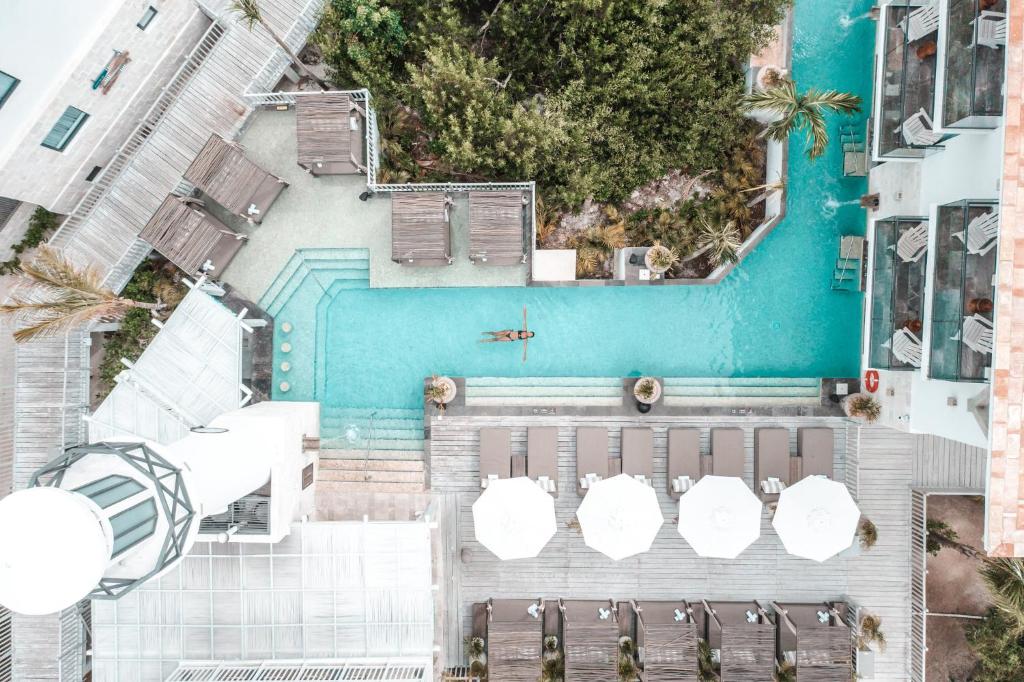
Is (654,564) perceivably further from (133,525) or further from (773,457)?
(133,525)

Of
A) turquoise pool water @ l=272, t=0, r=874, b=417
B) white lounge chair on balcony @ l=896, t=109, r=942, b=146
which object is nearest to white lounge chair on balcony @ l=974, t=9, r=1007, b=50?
white lounge chair on balcony @ l=896, t=109, r=942, b=146

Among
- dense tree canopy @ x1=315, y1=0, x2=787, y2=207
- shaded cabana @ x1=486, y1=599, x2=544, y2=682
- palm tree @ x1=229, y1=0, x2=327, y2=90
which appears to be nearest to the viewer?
palm tree @ x1=229, y1=0, x2=327, y2=90

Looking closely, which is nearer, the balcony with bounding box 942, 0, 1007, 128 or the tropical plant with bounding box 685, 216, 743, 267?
the balcony with bounding box 942, 0, 1007, 128

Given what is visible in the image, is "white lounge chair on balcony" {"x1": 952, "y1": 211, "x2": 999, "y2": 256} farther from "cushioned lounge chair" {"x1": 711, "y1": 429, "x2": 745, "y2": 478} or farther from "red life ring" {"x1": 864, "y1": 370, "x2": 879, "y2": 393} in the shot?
"cushioned lounge chair" {"x1": 711, "y1": 429, "x2": 745, "y2": 478}

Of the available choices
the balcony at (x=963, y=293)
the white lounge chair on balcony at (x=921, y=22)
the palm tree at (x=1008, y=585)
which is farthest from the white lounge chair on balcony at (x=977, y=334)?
the white lounge chair on balcony at (x=921, y=22)

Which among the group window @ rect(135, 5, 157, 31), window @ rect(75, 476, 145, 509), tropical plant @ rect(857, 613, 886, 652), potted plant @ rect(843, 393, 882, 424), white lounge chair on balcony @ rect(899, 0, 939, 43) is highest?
window @ rect(135, 5, 157, 31)
